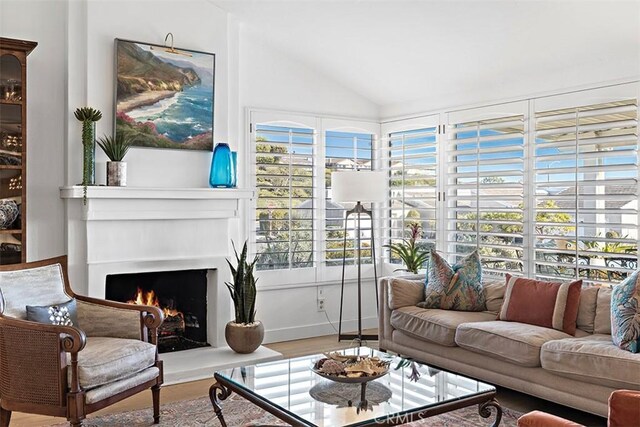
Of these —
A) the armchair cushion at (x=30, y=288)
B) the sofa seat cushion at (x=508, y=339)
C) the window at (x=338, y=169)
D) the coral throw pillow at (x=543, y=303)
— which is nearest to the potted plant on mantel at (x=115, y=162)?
the armchair cushion at (x=30, y=288)

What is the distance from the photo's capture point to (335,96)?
5953mm

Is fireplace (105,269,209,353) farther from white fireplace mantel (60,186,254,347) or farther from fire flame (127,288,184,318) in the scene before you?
white fireplace mantel (60,186,254,347)

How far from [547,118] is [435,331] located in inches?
72.5

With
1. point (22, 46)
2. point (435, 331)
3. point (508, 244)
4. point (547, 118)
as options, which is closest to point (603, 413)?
point (435, 331)

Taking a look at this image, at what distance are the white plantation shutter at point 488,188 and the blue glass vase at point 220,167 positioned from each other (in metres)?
1.96

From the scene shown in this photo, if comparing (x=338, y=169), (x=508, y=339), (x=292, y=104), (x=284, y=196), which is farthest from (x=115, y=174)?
(x=508, y=339)

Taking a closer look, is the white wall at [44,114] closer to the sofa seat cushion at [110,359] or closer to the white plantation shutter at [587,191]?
the sofa seat cushion at [110,359]

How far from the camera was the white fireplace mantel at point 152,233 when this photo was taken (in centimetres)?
441

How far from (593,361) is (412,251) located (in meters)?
2.30

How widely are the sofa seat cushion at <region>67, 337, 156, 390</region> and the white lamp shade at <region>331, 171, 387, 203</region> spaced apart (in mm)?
2120

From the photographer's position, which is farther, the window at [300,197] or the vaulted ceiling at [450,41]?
the window at [300,197]

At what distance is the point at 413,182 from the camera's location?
5.80 meters

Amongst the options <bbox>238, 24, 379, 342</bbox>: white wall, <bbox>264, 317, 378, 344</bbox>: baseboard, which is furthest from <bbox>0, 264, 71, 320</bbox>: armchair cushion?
<bbox>264, 317, 378, 344</bbox>: baseboard

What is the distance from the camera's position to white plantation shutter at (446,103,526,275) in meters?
4.85
